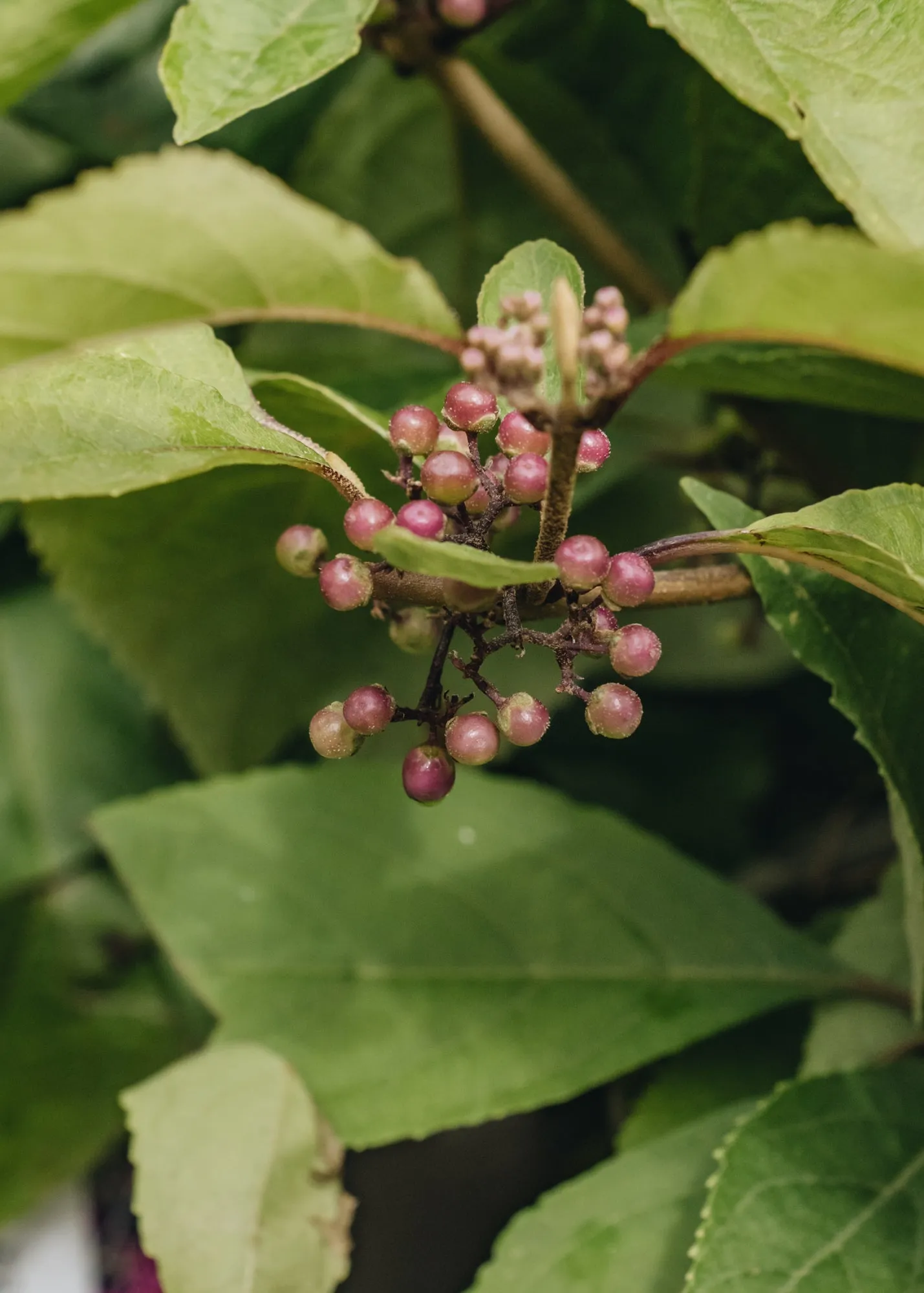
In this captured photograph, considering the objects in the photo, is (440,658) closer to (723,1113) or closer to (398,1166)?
(723,1113)

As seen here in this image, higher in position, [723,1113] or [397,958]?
[397,958]

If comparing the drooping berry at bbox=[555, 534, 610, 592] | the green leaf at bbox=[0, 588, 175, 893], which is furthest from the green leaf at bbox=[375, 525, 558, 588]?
the green leaf at bbox=[0, 588, 175, 893]

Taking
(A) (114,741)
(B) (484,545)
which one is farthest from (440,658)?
(A) (114,741)

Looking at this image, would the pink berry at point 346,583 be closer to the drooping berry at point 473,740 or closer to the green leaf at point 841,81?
the drooping berry at point 473,740

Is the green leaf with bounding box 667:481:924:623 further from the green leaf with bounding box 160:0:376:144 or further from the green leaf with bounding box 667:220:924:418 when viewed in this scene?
the green leaf with bounding box 160:0:376:144

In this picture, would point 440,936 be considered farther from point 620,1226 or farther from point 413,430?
point 413,430

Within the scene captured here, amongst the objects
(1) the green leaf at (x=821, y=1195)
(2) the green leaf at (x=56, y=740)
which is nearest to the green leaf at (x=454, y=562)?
(1) the green leaf at (x=821, y=1195)
